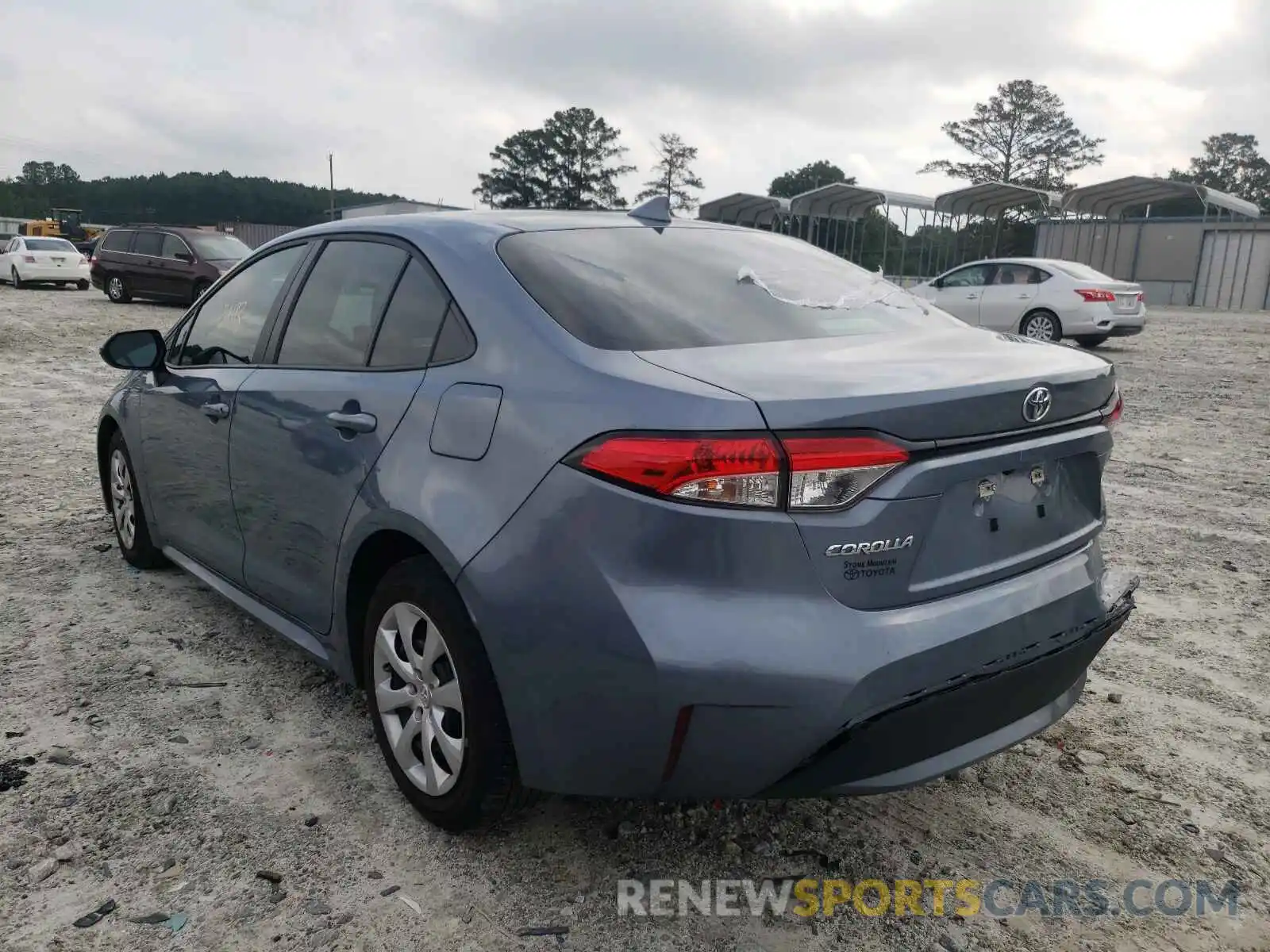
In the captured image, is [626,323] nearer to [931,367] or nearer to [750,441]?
[750,441]

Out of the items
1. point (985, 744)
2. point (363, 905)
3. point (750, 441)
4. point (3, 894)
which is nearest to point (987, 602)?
point (985, 744)

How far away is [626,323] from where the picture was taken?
2334mm

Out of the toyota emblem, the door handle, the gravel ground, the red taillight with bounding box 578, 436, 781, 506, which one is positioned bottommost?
the gravel ground

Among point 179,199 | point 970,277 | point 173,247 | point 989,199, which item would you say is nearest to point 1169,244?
point 989,199

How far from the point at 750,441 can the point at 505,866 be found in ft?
4.22

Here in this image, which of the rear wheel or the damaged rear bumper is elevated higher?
the rear wheel

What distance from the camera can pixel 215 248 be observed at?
19469 mm

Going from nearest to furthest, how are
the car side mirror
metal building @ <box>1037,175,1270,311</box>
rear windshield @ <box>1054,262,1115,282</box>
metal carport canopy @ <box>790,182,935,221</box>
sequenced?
the car side mirror
rear windshield @ <box>1054,262,1115,282</box>
metal carport canopy @ <box>790,182,935,221</box>
metal building @ <box>1037,175,1270,311</box>

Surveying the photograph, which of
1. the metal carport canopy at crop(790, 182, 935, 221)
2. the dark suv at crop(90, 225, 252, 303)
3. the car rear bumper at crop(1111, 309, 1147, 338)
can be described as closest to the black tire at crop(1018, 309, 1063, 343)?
the car rear bumper at crop(1111, 309, 1147, 338)

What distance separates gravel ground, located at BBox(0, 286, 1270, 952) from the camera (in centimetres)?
222

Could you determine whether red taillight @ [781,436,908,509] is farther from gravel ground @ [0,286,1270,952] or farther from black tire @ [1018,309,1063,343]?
black tire @ [1018,309,1063,343]

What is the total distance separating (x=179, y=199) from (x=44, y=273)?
74.6 meters

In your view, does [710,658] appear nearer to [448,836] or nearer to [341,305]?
[448,836]

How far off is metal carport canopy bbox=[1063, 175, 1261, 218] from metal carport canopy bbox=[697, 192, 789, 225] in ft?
29.1
